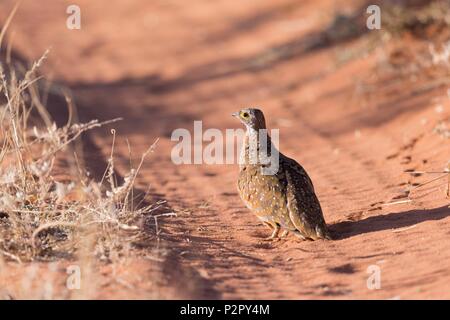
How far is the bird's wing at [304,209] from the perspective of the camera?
21.3 feet

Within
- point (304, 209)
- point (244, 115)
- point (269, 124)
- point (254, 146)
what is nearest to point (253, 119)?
point (244, 115)

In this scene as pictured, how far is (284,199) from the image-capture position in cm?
660

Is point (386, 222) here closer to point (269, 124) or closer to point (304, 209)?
point (304, 209)

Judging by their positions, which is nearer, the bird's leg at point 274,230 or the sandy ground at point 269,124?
the sandy ground at point 269,124

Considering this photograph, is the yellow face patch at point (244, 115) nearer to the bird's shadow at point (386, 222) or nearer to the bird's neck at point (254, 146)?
the bird's neck at point (254, 146)

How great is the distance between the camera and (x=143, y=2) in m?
23.0

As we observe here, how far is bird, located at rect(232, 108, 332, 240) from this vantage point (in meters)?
6.52

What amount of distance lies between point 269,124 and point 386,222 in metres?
5.52

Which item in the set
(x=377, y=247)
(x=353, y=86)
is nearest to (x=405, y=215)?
(x=377, y=247)

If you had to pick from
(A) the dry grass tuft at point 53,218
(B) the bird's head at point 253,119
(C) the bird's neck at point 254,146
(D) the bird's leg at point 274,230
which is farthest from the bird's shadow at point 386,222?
(A) the dry grass tuft at point 53,218

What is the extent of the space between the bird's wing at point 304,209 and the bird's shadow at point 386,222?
28cm

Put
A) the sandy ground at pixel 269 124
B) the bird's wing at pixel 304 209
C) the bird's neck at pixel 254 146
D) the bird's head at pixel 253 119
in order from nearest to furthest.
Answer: the sandy ground at pixel 269 124
the bird's wing at pixel 304 209
the bird's neck at pixel 254 146
the bird's head at pixel 253 119
